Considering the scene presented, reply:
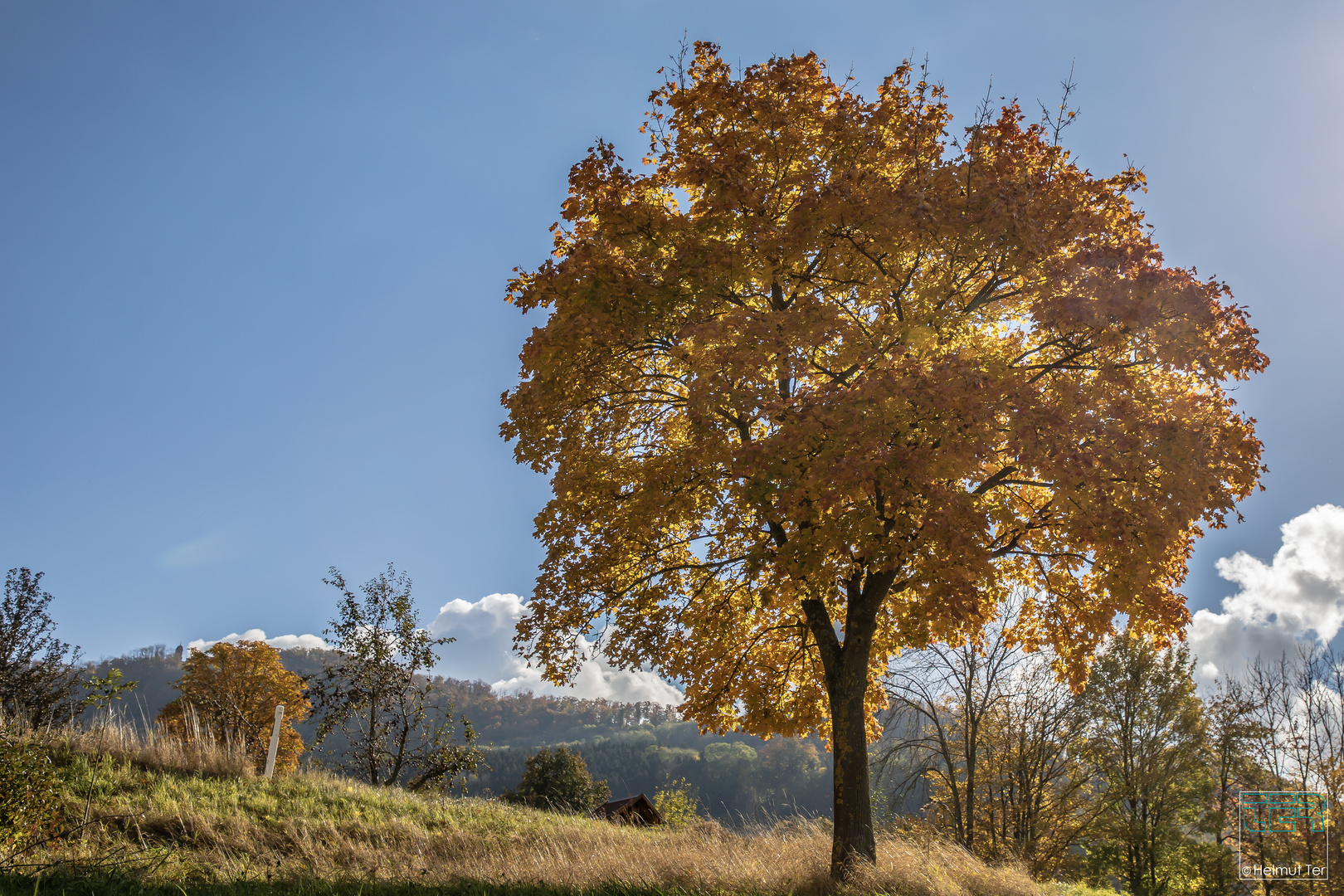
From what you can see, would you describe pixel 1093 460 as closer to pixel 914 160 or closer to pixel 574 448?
pixel 914 160

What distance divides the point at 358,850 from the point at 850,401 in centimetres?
835

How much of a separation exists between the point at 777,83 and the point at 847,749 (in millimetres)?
9396

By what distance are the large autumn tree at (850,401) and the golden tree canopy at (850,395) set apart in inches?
1.7

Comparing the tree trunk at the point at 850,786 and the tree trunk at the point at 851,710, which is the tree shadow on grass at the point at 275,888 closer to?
the tree trunk at the point at 850,786

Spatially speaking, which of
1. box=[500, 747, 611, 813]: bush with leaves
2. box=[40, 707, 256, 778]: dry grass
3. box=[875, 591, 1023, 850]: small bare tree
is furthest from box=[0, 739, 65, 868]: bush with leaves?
box=[500, 747, 611, 813]: bush with leaves

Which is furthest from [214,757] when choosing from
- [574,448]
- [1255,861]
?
[1255,861]

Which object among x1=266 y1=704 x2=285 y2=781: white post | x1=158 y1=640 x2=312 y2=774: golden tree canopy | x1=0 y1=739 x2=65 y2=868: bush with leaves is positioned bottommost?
x1=158 y1=640 x2=312 y2=774: golden tree canopy

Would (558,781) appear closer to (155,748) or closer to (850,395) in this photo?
(155,748)

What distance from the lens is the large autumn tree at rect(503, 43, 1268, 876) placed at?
770cm

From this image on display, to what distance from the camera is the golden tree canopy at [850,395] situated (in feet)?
25.2

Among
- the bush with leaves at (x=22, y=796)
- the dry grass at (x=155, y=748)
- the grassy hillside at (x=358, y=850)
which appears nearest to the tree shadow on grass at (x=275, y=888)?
the grassy hillside at (x=358, y=850)

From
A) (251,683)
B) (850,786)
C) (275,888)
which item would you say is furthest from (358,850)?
(251,683)

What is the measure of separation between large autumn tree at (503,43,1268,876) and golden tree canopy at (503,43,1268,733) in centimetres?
4

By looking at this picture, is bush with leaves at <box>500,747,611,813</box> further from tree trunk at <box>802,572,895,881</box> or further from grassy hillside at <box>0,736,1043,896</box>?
tree trunk at <box>802,572,895,881</box>
